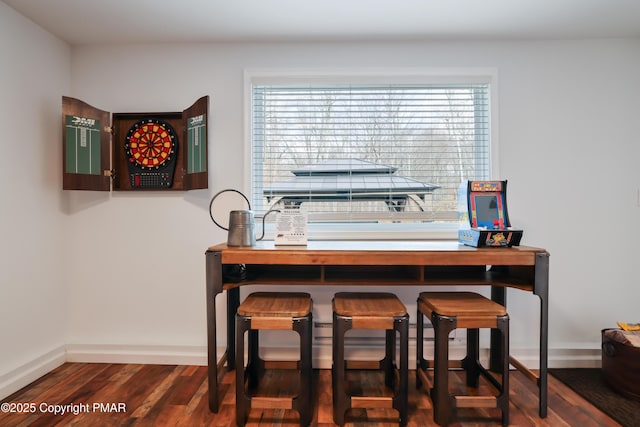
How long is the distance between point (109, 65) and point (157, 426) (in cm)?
244

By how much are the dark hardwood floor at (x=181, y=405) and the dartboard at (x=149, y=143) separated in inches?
58.9

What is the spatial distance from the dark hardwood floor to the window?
3.86 ft

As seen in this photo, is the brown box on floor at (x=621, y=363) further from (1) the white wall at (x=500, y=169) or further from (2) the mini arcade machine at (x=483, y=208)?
(2) the mini arcade machine at (x=483, y=208)

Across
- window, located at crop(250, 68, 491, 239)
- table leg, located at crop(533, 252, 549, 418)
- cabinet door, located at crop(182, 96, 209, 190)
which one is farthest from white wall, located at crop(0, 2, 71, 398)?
table leg, located at crop(533, 252, 549, 418)

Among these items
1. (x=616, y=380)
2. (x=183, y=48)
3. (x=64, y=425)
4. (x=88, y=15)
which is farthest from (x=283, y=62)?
(x=616, y=380)

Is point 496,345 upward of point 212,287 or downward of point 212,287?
downward

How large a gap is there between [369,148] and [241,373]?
1709mm

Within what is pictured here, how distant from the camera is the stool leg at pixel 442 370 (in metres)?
1.55

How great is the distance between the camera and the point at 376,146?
2344 mm

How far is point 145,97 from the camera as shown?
7.55ft

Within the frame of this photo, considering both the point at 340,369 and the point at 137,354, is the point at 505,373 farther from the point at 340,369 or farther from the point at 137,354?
the point at 137,354

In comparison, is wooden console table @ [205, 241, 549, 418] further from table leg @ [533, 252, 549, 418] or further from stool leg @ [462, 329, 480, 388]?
stool leg @ [462, 329, 480, 388]

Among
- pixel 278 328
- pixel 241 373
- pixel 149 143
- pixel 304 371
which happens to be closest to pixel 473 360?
pixel 304 371

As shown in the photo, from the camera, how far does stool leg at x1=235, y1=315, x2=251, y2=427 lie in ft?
5.07
